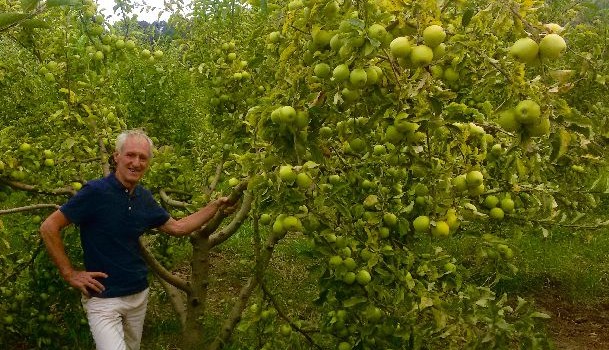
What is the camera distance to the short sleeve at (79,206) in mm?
3205

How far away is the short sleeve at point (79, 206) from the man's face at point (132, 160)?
18 cm

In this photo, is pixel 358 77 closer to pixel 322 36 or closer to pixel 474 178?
pixel 322 36

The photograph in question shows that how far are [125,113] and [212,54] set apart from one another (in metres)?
0.70

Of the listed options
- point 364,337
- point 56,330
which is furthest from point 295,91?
point 56,330

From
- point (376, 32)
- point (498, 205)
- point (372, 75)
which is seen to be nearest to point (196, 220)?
point (498, 205)

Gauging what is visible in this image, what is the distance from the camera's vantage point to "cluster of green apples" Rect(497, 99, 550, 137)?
5.59ft

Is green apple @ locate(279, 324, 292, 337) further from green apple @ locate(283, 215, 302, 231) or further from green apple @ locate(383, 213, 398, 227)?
green apple @ locate(283, 215, 302, 231)

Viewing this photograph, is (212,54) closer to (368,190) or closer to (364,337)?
(368,190)

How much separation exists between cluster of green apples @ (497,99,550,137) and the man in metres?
1.84

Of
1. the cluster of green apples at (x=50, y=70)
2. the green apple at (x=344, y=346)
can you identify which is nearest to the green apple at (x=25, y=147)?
the cluster of green apples at (x=50, y=70)

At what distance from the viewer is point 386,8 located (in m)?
2.05

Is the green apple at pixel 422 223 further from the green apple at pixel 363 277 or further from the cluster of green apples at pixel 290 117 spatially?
the cluster of green apples at pixel 290 117

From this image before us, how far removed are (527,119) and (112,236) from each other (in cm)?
228

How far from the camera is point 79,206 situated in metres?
3.21
